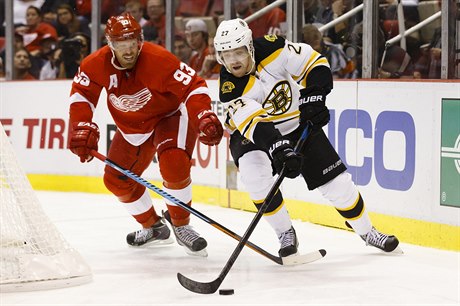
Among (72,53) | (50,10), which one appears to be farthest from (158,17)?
(50,10)

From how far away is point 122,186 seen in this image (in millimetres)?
4785

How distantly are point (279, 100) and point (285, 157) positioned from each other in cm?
49

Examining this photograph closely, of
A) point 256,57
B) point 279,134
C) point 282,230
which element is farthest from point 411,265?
point 256,57

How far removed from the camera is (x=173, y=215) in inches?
186

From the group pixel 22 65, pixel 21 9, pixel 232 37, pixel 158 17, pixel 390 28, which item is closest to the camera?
pixel 232 37

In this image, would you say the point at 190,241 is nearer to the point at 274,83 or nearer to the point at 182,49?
the point at 274,83

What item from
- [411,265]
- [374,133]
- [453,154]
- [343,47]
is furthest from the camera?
[343,47]

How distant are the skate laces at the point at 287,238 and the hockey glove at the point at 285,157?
0.48 meters

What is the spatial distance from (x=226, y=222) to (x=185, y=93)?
1581mm

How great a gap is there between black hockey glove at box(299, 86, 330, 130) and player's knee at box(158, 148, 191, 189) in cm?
61

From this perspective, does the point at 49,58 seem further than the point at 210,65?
Yes

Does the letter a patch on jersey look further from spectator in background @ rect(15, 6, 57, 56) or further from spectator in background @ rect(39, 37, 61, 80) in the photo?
spectator in background @ rect(15, 6, 57, 56)

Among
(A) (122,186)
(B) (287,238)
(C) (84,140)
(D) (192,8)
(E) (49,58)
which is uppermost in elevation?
(D) (192,8)

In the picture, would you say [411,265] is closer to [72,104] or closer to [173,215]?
[173,215]
